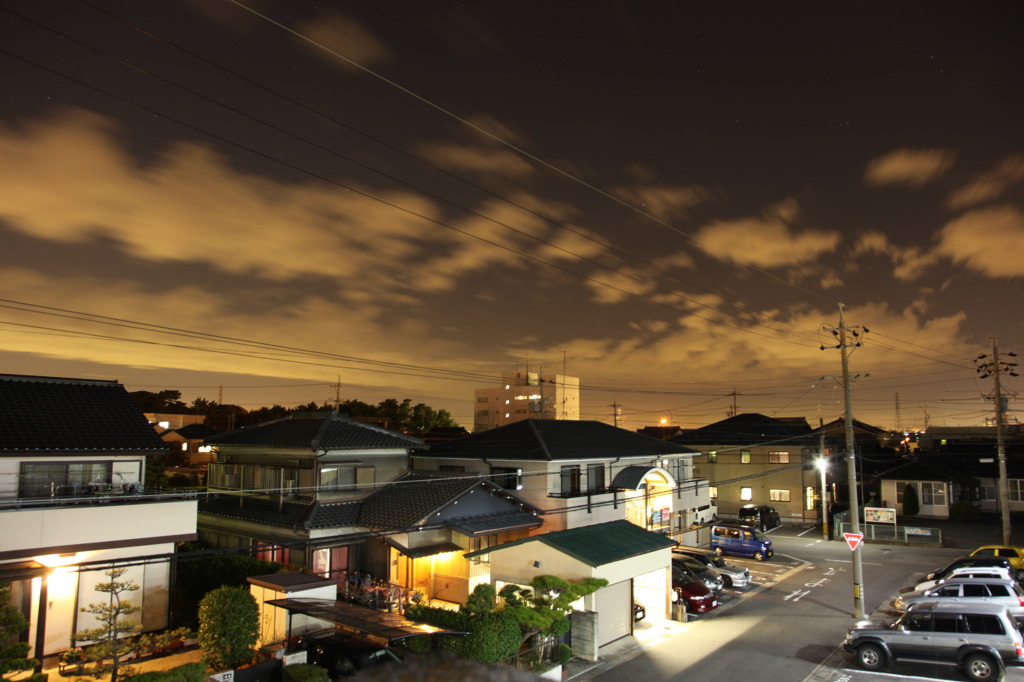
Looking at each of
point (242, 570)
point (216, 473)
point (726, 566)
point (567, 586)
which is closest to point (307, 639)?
point (242, 570)

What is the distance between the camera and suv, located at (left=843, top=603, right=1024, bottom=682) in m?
17.4

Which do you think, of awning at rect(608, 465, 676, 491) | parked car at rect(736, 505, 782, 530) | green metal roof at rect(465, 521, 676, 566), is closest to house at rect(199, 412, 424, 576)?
green metal roof at rect(465, 521, 676, 566)

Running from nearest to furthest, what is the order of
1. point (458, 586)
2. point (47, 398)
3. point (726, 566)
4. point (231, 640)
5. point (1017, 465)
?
point (231, 640) → point (47, 398) → point (458, 586) → point (726, 566) → point (1017, 465)

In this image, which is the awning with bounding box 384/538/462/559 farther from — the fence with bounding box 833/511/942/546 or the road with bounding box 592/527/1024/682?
the fence with bounding box 833/511/942/546

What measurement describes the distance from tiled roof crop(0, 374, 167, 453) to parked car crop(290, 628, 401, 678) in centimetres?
905

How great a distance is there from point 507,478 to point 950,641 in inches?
705

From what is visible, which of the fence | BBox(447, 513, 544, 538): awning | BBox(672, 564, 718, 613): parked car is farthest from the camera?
the fence

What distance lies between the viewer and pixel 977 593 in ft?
73.3

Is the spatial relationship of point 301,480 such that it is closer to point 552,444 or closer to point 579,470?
point 552,444

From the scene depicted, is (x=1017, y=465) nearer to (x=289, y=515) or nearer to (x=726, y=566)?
(x=726, y=566)

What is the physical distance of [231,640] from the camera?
1508 cm

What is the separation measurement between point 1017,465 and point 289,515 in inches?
2297

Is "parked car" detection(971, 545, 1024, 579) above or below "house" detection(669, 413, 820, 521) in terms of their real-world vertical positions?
below

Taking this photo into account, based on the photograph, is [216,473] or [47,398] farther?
[216,473]
